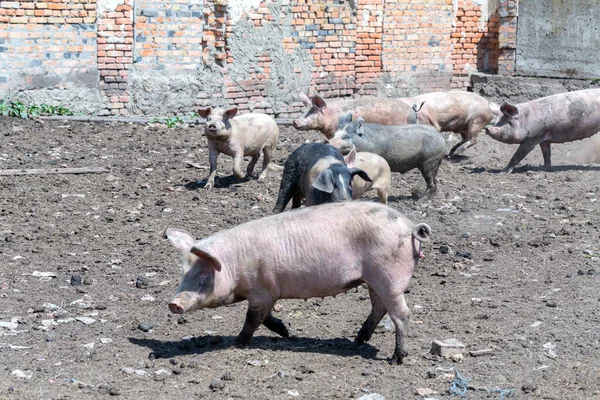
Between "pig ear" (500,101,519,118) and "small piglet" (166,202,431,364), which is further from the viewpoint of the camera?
"pig ear" (500,101,519,118)

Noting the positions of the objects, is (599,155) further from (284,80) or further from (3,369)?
(3,369)

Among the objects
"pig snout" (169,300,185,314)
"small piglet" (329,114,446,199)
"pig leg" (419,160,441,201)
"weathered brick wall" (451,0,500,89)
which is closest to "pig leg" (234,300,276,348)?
"pig snout" (169,300,185,314)

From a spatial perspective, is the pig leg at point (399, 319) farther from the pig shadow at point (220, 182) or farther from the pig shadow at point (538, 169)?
the pig shadow at point (538, 169)

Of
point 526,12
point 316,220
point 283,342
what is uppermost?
point 526,12

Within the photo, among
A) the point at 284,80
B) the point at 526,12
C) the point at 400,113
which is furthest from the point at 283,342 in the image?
the point at 526,12

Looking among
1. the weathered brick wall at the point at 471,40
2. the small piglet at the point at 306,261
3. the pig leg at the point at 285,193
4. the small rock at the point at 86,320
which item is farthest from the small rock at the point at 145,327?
the weathered brick wall at the point at 471,40

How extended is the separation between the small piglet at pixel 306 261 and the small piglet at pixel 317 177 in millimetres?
1716

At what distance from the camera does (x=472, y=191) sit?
11.5m

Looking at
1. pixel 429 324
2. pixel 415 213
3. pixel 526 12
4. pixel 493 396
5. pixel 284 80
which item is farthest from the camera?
pixel 526 12

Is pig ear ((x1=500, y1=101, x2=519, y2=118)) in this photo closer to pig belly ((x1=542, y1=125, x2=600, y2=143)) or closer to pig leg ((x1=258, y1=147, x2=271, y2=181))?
pig belly ((x1=542, y1=125, x2=600, y2=143))

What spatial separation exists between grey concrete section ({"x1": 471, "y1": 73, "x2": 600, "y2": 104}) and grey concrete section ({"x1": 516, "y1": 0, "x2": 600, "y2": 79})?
7.6 inches

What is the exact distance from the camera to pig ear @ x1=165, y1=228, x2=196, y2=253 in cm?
611

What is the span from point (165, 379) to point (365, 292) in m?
2.38

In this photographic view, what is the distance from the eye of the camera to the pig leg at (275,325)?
6.50m
